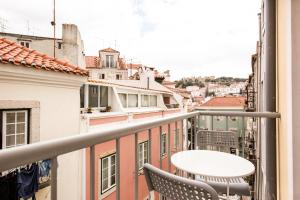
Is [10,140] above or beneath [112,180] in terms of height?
above

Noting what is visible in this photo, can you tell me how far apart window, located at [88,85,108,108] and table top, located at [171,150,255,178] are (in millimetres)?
9714

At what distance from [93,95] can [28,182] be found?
6307 mm

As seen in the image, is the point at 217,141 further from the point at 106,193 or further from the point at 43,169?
the point at 106,193

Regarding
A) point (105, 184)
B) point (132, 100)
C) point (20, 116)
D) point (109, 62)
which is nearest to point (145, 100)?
point (132, 100)

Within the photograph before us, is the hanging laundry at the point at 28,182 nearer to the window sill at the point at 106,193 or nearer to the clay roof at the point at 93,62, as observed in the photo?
the window sill at the point at 106,193

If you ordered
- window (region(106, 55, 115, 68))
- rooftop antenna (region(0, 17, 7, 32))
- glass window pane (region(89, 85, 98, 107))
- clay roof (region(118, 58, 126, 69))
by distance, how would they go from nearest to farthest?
1. glass window pane (region(89, 85, 98, 107))
2. rooftop antenna (region(0, 17, 7, 32))
3. window (region(106, 55, 115, 68))
4. clay roof (region(118, 58, 126, 69))

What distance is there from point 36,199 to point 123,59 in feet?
83.2

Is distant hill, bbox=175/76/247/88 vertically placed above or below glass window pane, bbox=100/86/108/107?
above

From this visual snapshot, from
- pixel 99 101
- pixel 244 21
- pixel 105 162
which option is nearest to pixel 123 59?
pixel 99 101

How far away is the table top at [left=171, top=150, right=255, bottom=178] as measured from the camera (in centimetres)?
159

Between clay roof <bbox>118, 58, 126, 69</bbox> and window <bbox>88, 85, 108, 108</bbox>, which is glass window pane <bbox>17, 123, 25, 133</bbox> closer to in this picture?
window <bbox>88, 85, 108, 108</bbox>

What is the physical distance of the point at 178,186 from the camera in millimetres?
961

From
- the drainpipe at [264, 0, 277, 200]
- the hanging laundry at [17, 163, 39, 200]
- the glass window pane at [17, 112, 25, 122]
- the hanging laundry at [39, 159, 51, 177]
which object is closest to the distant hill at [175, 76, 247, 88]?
the hanging laundry at [39, 159, 51, 177]

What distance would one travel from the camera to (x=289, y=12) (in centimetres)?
158
